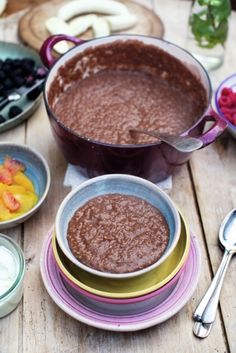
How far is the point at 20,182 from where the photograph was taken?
51.7 inches

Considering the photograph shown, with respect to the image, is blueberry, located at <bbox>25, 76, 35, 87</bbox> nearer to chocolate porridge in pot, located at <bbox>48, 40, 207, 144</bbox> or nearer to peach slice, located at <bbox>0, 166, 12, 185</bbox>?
chocolate porridge in pot, located at <bbox>48, 40, 207, 144</bbox>

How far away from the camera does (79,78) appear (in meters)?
1.55

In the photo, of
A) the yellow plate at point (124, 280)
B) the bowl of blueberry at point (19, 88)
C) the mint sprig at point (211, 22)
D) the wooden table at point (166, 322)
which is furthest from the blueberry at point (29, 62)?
the yellow plate at point (124, 280)

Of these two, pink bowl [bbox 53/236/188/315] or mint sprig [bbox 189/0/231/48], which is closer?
pink bowl [bbox 53/236/188/315]

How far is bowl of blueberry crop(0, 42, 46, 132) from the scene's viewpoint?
1.51 meters

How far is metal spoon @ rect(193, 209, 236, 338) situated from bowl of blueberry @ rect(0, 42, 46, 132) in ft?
2.15

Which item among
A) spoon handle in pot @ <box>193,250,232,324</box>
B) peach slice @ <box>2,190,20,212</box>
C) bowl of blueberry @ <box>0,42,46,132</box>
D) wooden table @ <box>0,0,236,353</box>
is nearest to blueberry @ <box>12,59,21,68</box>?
bowl of blueberry @ <box>0,42,46,132</box>

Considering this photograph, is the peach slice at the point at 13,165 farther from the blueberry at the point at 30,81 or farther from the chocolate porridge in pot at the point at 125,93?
the blueberry at the point at 30,81

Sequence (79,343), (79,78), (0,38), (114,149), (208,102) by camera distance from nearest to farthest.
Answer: (79,343)
(114,149)
(208,102)
(79,78)
(0,38)

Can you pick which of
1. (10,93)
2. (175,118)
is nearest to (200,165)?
(175,118)

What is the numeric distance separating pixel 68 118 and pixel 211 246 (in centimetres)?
51

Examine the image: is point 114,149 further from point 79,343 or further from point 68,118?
point 79,343

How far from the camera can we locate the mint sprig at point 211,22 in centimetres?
159

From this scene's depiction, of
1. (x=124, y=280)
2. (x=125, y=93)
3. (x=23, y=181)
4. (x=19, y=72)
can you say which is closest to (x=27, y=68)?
(x=19, y=72)
